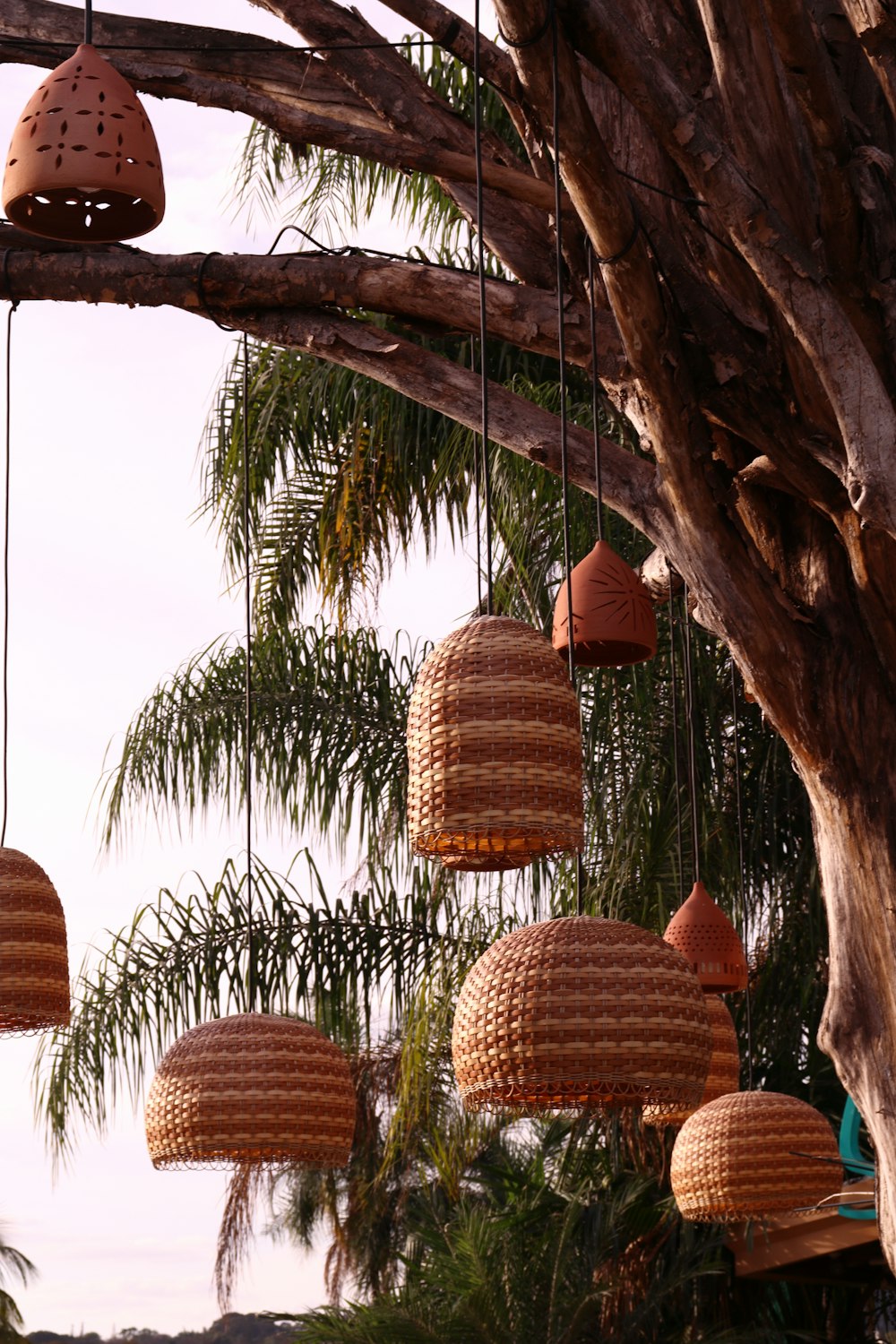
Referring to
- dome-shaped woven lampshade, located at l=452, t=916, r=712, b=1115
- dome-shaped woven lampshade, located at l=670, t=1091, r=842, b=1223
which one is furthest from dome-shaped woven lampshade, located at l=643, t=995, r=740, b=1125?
dome-shaped woven lampshade, located at l=452, t=916, r=712, b=1115

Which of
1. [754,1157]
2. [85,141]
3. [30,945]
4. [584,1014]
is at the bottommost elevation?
[754,1157]

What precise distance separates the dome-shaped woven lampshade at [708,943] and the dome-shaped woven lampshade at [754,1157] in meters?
0.38

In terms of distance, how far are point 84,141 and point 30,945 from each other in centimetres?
162

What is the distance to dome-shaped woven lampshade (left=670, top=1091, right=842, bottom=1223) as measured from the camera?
156 inches

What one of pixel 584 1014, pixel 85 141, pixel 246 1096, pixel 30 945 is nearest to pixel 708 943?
pixel 246 1096

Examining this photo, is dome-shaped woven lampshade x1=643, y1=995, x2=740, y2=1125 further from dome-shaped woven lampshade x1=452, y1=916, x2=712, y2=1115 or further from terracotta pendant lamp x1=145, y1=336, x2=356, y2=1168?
dome-shaped woven lampshade x1=452, y1=916, x2=712, y2=1115

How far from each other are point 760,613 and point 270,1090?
4.22ft

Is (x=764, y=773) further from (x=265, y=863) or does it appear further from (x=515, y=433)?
Answer: (x=515, y=433)

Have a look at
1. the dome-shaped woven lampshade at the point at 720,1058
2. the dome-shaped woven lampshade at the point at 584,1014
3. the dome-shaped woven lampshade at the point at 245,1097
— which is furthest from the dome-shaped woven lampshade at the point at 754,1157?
the dome-shaped woven lampshade at the point at 584,1014

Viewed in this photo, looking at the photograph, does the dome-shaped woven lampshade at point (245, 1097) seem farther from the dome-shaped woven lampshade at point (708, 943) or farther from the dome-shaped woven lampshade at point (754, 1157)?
the dome-shaped woven lampshade at point (708, 943)

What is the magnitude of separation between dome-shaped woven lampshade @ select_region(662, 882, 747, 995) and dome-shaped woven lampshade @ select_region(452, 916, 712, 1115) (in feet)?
5.37

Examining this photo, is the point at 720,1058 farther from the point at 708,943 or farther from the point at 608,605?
the point at 608,605

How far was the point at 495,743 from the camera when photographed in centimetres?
267

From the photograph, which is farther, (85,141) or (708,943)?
(708,943)
